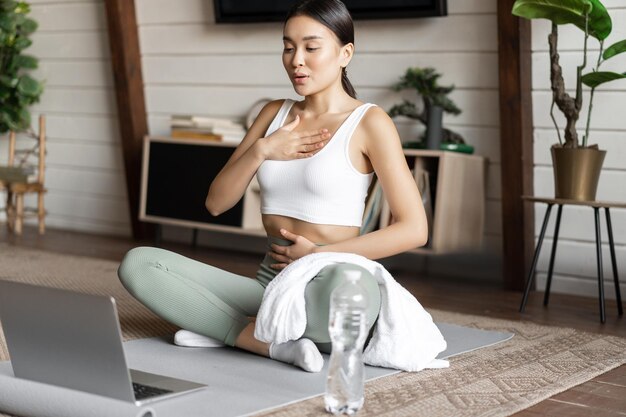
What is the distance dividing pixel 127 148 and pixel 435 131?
6.17ft

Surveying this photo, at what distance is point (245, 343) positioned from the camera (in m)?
2.41

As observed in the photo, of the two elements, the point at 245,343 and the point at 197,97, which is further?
the point at 197,97

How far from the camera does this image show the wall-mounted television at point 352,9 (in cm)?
399

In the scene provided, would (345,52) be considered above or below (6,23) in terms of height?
below

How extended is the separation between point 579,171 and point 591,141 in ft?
1.39

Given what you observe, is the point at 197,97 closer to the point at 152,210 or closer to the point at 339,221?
the point at 152,210

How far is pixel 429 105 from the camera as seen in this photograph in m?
3.94

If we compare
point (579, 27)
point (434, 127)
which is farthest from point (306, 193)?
point (434, 127)

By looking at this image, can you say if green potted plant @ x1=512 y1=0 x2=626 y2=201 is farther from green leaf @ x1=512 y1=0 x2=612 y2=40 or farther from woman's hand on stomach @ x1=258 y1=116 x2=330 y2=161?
woman's hand on stomach @ x1=258 y1=116 x2=330 y2=161

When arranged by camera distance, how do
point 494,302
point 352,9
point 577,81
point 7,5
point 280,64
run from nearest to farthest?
point 577,81 < point 494,302 < point 352,9 < point 280,64 < point 7,5

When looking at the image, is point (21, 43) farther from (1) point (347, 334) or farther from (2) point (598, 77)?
(1) point (347, 334)

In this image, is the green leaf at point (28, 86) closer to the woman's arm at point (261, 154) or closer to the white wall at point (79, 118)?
the white wall at point (79, 118)

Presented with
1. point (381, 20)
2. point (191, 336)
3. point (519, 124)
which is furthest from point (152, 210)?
point (191, 336)

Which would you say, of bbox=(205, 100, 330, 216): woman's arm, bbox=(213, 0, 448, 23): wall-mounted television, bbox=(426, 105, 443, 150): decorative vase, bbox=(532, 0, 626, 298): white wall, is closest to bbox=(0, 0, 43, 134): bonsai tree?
bbox=(213, 0, 448, 23): wall-mounted television
